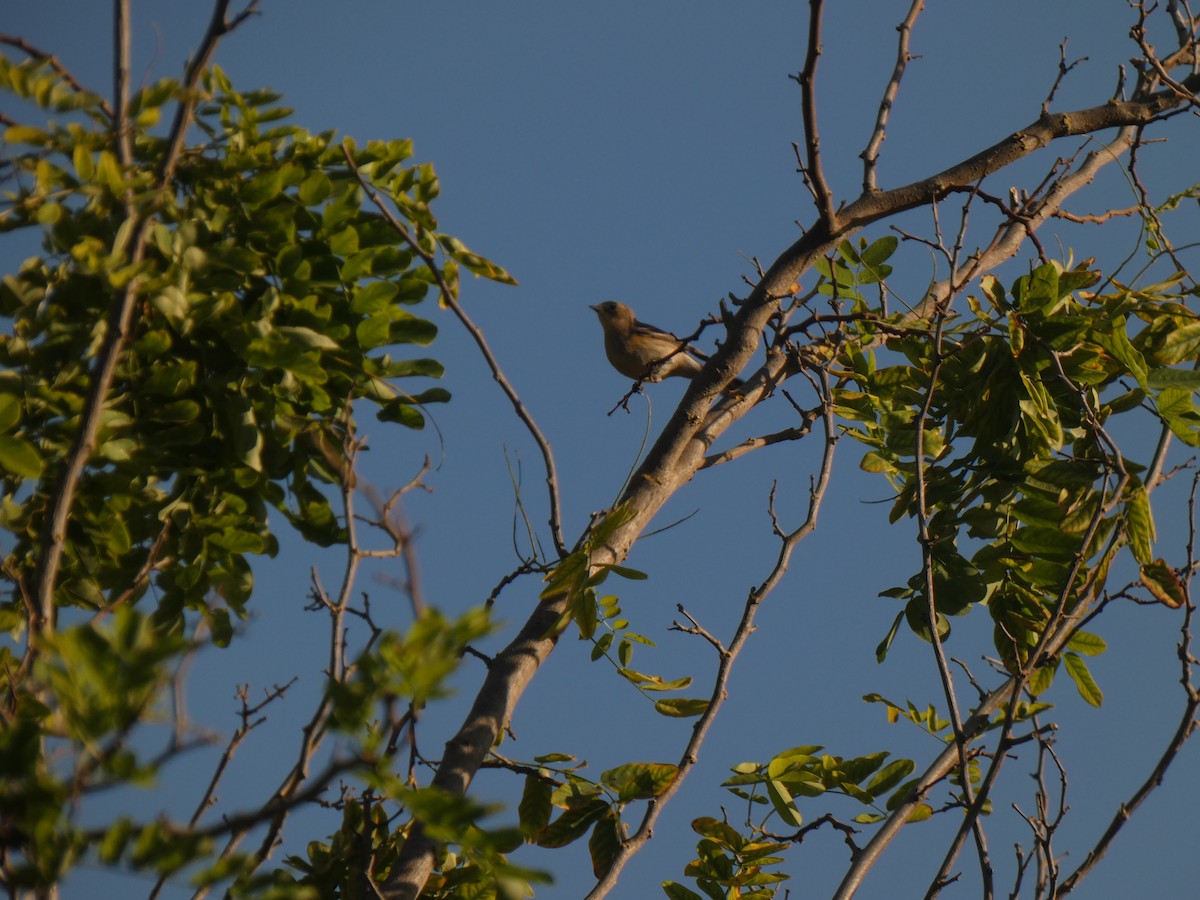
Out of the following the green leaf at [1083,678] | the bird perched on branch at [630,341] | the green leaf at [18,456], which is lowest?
the green leaf at [18,456]

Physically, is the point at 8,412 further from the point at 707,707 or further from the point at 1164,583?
the point at 1164,583

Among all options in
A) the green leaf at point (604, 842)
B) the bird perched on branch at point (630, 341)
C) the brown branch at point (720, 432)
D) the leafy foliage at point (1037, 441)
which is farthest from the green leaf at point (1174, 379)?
the bird perched on branch at point (630, 341)

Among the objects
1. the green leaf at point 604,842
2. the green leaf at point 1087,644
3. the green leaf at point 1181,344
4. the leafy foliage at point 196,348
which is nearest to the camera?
A: the leafy foliage at point 196,348

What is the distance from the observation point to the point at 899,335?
3488 millimetres

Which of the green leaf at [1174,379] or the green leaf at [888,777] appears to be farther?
the green leaf at [888,777]

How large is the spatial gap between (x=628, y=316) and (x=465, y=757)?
19.1 feet

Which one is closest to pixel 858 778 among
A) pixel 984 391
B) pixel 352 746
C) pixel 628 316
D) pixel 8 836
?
pixel 984 391

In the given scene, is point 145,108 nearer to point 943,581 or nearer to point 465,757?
point 465,757

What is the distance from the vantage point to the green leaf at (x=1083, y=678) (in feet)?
10.6

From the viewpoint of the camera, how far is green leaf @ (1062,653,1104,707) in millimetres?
3225

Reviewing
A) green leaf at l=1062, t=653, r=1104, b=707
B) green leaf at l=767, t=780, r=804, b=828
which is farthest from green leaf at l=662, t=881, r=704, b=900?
green leaf at l=1062, t=653, r=1104, b=707

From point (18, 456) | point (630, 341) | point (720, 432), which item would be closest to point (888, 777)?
point (720, 432)

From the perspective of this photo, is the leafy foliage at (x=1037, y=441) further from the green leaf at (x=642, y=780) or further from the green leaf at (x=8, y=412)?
the green leaf at (x=8, y=412)

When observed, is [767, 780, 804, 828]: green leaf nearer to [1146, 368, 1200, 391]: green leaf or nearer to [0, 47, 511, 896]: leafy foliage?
[0, 47, 511, 896]: leafy foliage
